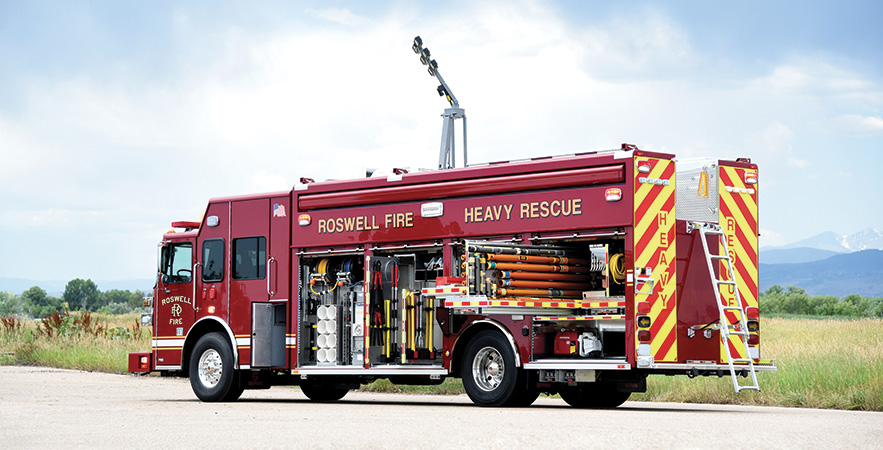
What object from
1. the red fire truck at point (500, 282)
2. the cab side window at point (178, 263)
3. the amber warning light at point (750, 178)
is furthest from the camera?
the cab side window at point (178, 263)

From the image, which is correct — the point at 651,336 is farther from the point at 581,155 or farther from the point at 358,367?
the point at 358,367

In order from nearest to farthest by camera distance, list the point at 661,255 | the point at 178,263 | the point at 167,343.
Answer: the point at 661,255 < the point at 167,343 < the point at 178,263

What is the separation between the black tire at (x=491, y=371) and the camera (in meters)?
15.5

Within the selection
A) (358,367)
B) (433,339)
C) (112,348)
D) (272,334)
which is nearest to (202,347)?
(272,334)

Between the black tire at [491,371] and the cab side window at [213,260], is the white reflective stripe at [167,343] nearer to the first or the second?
the cab side window at [213,260]

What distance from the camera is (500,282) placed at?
51.3ft

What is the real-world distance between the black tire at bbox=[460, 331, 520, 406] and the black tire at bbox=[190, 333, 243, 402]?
431 centimetres

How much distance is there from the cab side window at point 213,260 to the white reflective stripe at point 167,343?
1097mm

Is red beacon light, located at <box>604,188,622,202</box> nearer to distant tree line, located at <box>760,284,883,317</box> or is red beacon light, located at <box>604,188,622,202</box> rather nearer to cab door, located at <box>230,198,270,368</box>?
cab door, located at <box>230,198,270,368</box>

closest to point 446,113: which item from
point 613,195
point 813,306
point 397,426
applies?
point 613,195

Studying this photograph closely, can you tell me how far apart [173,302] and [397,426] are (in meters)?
8.95

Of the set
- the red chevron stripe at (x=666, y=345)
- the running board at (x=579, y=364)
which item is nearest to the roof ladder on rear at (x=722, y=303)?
the red chevron stripe at (x=666, y=345)

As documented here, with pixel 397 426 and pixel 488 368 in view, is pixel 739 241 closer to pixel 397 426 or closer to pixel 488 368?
pixel 488 368

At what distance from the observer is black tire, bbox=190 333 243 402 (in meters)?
18.7
